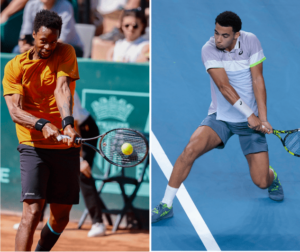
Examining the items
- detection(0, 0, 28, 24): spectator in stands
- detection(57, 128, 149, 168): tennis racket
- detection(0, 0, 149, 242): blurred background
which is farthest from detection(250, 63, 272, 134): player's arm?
detection(0, 0, 28, 24): spectator in stands

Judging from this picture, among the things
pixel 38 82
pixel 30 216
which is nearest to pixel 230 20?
pixel 38 82

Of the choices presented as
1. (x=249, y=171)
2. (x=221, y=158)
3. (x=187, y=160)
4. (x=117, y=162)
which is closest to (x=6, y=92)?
(x=117, y=162)

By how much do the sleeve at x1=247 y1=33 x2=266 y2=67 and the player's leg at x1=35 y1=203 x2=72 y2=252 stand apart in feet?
5.99

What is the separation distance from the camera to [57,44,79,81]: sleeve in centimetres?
292

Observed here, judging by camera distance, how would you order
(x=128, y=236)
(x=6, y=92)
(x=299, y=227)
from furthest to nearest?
(x=128, y=236) → (x=299, y=227) → (x=6, y=92)

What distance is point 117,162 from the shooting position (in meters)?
3.08

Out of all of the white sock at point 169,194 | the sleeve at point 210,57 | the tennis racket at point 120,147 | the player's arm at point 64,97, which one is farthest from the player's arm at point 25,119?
A: the sleeve at point 210,57

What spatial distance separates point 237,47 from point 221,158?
Result: 0.89 m

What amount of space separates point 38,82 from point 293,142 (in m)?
2.00

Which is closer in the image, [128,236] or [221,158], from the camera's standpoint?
[221,158]

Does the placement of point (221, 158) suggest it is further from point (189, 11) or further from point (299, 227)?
point (189, 11)

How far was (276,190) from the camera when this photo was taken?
334 centimetres

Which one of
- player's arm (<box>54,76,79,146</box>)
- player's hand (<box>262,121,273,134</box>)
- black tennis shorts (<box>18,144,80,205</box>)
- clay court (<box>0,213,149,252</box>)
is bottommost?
clay court (<box>0,213,149,252</box>)

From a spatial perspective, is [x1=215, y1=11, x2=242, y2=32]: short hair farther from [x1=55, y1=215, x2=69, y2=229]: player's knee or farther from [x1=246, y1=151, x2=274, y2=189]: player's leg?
[x1=55, y1=215, x2=69, y2=229]: player's knee
